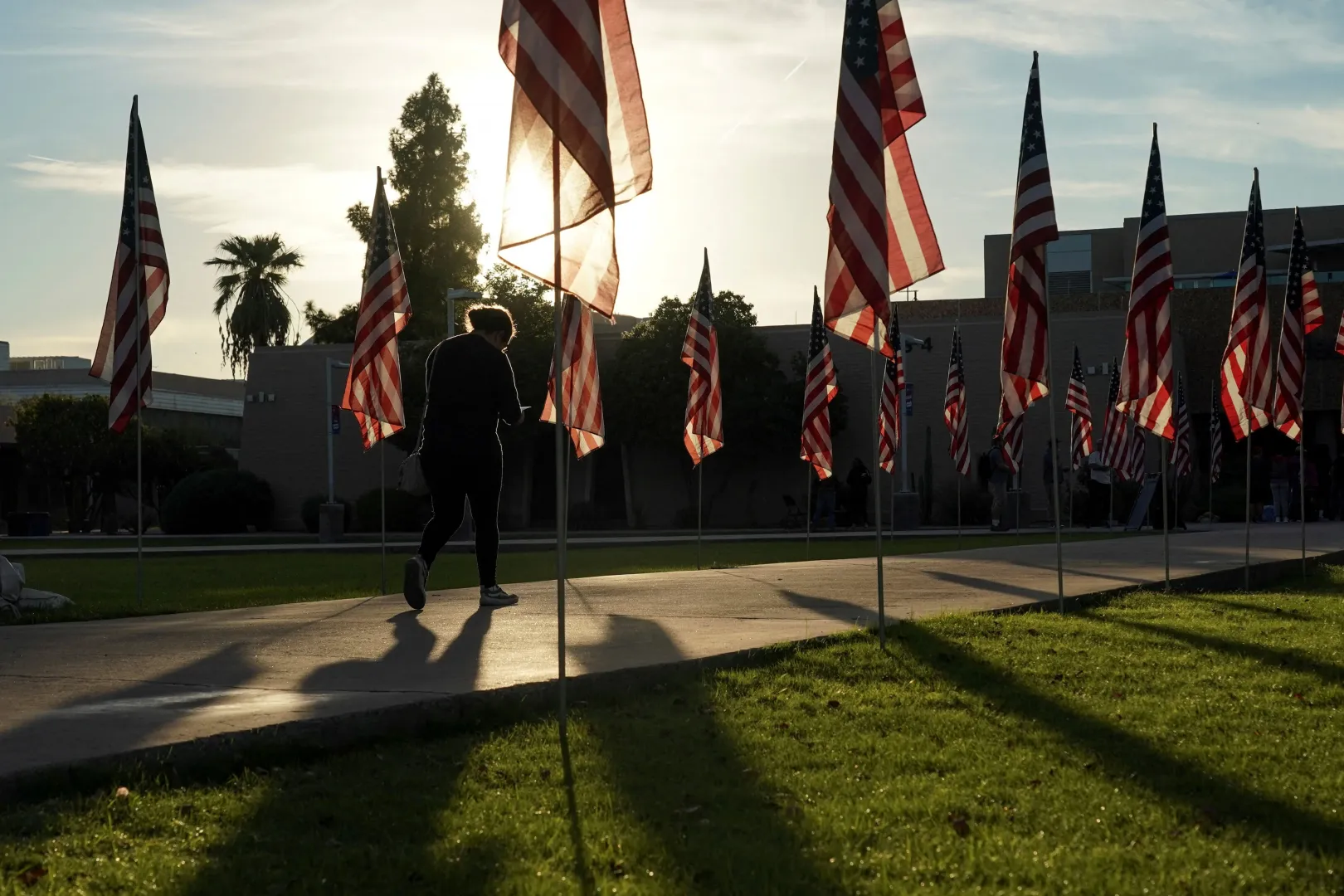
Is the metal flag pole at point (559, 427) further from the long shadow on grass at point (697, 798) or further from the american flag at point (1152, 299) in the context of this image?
the american flag at point (1152, 299)

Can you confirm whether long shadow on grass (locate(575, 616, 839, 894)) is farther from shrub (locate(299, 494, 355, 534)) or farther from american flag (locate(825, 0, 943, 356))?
shrub (locate(299, 494, 355, 534))

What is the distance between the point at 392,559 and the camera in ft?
82.1

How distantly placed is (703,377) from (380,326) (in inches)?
283

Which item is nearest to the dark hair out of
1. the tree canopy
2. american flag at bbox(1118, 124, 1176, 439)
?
american flag at bbox(1118, 124, 1176, 439)

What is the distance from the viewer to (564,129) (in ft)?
20.4

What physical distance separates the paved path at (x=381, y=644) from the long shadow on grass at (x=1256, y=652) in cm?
147

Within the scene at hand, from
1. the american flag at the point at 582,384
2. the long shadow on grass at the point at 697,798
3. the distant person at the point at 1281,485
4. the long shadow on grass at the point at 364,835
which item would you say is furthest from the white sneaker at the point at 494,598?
the distant person at the point at 1281,485

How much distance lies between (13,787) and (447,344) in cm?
622

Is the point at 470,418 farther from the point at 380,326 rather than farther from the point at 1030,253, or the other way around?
the point at 380,326

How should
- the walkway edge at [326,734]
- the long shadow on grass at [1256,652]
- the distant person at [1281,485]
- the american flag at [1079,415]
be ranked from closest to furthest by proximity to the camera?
the walkway edge at [326,734]
the long shadow on grass at [1256,652]
the american flag at [1079,415]
the distant person at [1281,485]

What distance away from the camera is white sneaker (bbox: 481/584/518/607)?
10.6 metres

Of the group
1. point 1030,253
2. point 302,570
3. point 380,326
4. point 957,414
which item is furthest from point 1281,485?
point 1030,253

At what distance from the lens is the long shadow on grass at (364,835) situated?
383 centimetres

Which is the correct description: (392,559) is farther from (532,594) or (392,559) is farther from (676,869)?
(676,869)
